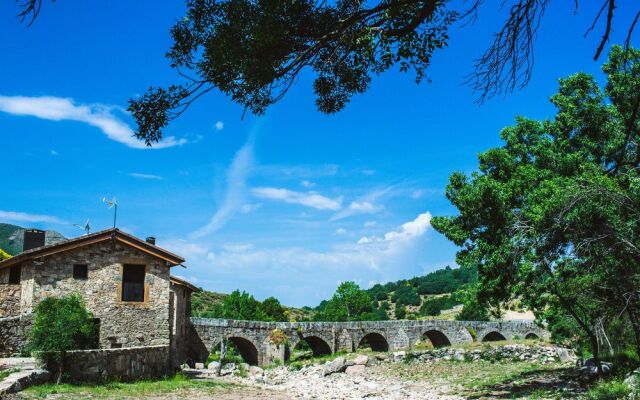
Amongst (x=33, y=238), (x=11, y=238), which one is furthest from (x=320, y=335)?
(x=11, y=238)

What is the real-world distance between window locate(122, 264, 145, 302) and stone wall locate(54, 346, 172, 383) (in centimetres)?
306

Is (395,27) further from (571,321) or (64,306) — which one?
(571,321)

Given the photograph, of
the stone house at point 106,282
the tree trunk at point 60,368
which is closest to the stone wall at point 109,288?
the stone house at point 106,282

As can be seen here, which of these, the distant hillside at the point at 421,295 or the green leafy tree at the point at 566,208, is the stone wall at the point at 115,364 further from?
the distant hillside at the point at 421,295

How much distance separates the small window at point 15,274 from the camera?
70.7 feet

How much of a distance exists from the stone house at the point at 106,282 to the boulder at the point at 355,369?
992cm

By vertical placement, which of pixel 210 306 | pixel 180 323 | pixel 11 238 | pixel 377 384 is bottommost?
pixel 377 384

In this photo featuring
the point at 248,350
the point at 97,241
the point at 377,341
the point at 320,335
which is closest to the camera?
the point at 97,241

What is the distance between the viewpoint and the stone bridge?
34281mm

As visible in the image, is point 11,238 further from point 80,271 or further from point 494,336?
point 494,336

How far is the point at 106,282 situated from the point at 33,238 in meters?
5.07

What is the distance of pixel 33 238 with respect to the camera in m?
24.4

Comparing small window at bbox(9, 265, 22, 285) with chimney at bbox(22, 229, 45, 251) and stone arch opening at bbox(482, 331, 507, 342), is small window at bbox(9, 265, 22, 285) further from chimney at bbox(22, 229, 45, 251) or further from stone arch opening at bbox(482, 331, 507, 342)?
stone arch opening at bbox(482, 331, 507, 342)

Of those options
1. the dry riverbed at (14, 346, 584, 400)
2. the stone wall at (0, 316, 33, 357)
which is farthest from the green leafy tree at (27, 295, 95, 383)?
the dry riverbed at (14, 346, 584, 400)
